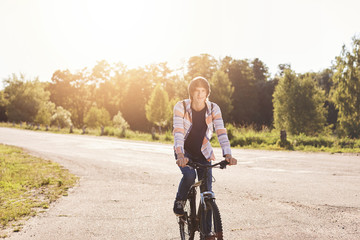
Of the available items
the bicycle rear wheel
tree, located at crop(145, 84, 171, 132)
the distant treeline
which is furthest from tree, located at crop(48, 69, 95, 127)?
the bicycle rear wheel

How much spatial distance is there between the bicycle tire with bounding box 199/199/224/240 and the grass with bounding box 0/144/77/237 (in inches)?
125

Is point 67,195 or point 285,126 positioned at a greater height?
point 285,126

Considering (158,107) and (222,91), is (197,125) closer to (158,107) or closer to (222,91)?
(158,107)

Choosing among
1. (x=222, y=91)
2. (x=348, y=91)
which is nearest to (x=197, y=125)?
(x=348, y=91)

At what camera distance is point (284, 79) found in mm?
37562

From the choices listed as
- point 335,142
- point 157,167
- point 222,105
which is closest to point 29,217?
point 157,167

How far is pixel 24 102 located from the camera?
2504 inches

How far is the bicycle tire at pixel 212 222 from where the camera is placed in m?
3.13

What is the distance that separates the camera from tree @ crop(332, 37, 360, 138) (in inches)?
1134

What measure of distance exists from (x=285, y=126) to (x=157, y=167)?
2872cm

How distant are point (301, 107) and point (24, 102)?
53950 millimetres

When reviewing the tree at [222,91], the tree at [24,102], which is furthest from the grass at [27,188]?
the tree at [24,102]

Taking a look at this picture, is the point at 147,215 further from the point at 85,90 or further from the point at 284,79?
A: the point at 85,90

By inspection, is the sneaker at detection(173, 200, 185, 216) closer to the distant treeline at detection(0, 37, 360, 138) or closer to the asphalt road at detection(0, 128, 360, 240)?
the asphalt road at detection(0, 128, 360, 240)
